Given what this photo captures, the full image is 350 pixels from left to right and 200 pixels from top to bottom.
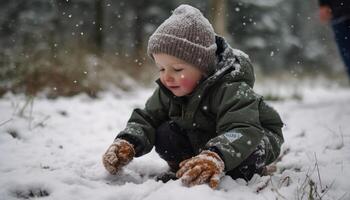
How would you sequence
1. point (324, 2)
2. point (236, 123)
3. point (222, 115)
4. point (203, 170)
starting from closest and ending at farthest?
1. point (203, 170)
2. point (236, 123)
3. point (222, 115)
4. point (324, 2)

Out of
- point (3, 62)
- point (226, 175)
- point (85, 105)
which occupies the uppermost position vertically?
point (3, 62)

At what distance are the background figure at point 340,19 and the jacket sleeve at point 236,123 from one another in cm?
290

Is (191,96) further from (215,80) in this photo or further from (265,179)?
(265,179)

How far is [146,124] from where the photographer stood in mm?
2707

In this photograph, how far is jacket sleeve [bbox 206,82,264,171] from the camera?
6.89 ft

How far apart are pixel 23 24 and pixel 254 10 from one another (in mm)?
9768

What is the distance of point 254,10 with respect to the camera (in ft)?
58.0

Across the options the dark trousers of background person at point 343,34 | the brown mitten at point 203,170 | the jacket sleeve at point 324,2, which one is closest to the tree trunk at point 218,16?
the jacket sleeve at point 324,2

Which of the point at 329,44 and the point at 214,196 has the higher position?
the point at 329,44

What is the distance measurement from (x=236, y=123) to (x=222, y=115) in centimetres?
16

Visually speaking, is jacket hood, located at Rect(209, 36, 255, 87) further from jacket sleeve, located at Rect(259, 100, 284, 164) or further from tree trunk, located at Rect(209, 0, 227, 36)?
tree trunk, located at Rect(209, 0, 227, 36)

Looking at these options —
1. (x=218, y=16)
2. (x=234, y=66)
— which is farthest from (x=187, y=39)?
(x=218, y=16)

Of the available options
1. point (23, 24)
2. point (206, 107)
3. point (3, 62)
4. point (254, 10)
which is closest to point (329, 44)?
point (254, 10)

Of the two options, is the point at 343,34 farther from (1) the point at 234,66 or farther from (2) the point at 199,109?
(2) the point at 199,109
